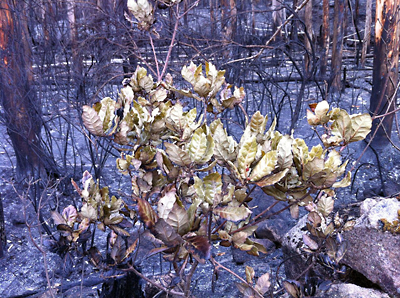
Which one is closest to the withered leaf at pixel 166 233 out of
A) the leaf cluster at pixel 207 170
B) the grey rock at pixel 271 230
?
the leaf cluster at pixel 207 170

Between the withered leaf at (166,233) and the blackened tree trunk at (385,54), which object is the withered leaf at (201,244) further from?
the blackened tree trunk at (385,54)

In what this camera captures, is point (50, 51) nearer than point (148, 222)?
No

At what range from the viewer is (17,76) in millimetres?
3711

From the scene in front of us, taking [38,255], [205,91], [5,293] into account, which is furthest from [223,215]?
[38,255]

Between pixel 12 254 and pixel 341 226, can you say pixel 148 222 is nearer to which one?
pixel 341 226

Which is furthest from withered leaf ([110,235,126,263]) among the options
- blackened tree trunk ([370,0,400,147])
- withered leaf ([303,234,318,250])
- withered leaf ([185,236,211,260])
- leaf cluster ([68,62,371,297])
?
blackened tree trunk ([370,0,400,147])

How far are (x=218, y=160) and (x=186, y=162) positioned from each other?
0.09m

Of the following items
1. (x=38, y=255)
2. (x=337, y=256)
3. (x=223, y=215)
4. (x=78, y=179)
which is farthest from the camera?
(x=78, y=179)

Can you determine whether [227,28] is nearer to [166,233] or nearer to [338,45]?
[338,45]

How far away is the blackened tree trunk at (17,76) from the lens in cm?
374

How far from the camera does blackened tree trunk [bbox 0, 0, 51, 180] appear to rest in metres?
3.74

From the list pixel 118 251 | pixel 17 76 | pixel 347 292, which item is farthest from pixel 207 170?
pixel 17 76

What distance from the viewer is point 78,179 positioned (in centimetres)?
447

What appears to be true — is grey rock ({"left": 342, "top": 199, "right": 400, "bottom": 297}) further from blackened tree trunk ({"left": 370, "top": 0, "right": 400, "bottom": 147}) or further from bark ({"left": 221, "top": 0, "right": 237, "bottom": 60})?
blackened tree trunk ({"left": 370, "top": 0, "right": 400, "bottom": 147})
